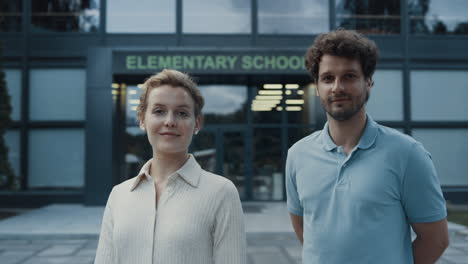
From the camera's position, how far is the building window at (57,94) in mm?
12945

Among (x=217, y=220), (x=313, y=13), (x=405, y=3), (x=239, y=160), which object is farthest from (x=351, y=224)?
(x=405, y=3)

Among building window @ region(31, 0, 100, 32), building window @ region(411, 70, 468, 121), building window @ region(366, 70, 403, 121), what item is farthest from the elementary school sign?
building window @ region(411, 70, 468, 121)

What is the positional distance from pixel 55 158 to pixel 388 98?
1164cm

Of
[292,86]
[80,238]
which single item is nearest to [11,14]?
[80,238]

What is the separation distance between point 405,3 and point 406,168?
13.6m

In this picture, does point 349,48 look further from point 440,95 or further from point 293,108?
point 440,95

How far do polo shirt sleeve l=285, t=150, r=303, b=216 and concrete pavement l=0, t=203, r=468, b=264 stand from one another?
3.92 metres

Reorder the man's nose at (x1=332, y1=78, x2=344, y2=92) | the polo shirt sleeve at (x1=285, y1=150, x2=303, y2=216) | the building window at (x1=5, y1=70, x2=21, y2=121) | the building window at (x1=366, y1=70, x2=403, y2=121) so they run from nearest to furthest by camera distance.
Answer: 1. the man's nose at (x1=332, y1=78, x2=344, y2=92)
2. the polo shirt sleeve at (x1=285, y1=150, x2=303, y2=216)
3. the building window at (x1=5, y1=70, x2=21, y2=121)
4. the building window at (x1=366, y1=70, x2=403, y2=121)

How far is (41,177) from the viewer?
1288 cm

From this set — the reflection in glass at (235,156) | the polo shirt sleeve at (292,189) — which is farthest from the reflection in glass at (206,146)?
the polo shirt sleeve at (292,189)

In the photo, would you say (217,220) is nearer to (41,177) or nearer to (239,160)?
(239,160)

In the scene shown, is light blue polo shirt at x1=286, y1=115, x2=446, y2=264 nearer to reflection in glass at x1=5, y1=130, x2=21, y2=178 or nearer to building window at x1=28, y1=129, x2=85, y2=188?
building window at x1=28, y1=129, x2=85, y2=188

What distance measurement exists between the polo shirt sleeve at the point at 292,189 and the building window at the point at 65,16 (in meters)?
12.4

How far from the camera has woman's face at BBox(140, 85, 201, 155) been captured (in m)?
1.69
